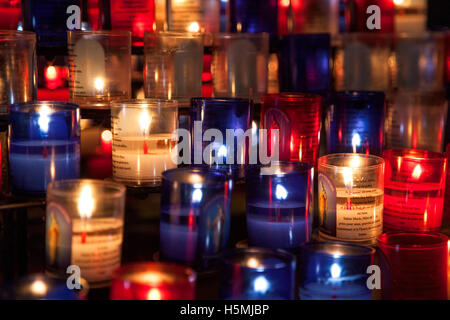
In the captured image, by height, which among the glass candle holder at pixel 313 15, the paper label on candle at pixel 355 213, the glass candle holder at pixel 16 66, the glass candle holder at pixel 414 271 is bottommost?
the glass candle holder at pixel 414 271

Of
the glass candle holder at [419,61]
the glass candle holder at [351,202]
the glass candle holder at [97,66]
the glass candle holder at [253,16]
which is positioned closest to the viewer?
the glass candle holder at [351,202]

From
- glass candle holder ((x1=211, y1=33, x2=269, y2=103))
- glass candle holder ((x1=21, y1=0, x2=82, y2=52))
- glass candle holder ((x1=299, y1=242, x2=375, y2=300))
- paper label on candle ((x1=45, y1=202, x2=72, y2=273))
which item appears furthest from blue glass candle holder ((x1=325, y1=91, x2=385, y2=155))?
paper label on candle ((x1=45, y1=202, x2=72, y2=273))

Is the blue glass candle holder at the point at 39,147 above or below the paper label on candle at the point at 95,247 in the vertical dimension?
above

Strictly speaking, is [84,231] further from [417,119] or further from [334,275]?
[417,119]

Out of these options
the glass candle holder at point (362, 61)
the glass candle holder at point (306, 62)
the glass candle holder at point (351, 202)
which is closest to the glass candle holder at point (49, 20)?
the glass candle holder at point (306, 62)

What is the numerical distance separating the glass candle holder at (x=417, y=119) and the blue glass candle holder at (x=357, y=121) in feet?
0.71

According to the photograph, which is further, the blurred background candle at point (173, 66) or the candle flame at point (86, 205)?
the blurred background candle at point (173, 66)

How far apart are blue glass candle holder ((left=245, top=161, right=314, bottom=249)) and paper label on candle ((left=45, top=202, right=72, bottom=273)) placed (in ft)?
1.16

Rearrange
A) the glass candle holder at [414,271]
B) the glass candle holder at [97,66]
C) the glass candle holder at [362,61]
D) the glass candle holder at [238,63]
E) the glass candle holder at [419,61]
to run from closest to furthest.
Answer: the glass candle holder at [414,271] → the glass candle holder at [97,66] → the glass candle holder at [238,63] → the glass candle holder at [362,61] → the glass candle holder at [419,61]

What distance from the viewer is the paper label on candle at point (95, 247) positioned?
3.70 ft

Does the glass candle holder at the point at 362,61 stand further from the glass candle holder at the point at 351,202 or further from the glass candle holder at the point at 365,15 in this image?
the glass candle holder at the point at 351,202

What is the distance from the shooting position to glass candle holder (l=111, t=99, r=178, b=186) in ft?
4.48

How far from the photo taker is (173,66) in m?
1.59
